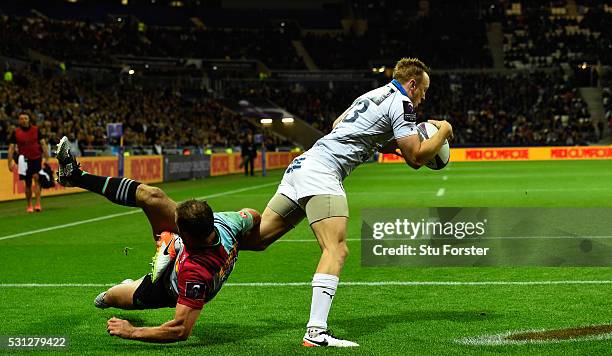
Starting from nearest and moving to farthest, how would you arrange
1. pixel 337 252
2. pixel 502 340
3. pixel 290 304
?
pixel 502 340
pixel 337 252
pixel 290 304

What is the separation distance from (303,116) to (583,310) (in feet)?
210

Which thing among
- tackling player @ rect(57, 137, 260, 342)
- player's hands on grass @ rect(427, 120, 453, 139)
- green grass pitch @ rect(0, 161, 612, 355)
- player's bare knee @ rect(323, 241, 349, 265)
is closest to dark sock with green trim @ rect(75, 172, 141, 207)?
tackling player @ rect(57, 137, 260, 342)

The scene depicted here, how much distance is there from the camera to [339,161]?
22.8ft

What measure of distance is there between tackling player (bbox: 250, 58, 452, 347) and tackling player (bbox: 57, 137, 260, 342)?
39 centimetres

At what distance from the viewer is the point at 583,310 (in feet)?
24.6

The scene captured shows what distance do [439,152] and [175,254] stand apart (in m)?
2.34

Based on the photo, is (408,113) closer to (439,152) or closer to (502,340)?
(439,152)

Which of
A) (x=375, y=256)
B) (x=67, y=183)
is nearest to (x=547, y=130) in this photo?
(x=375, y=256)

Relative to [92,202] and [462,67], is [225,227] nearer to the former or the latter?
[92,202]

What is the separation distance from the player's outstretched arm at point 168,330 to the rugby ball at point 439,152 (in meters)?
2.32

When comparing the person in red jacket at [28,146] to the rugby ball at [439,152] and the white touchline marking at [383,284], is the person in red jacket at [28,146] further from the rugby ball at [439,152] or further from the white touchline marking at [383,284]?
the rugby ball at [439,152]

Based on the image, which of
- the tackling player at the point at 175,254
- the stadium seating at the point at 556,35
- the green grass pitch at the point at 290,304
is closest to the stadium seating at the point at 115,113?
the green grass pitch at the point at 290,304

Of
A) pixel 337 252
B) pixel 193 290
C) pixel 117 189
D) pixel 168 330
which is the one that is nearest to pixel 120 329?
pixel 168 330

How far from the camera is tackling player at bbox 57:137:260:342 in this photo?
611cm
